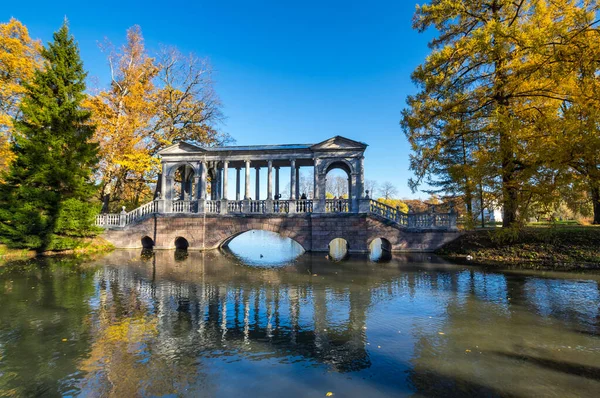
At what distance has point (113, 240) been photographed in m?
20.8

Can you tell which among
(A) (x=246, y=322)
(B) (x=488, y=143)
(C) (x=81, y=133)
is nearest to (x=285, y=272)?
(A) (x=246, y=322)

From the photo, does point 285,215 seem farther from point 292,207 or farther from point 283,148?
point 283,148

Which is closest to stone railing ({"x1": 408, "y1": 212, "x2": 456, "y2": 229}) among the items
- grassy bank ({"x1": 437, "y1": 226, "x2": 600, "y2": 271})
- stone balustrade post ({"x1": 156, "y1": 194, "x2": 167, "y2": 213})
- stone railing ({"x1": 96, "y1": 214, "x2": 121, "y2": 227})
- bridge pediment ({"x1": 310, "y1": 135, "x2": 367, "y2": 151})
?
grassy bank ({"x1": 437, "y1": 226, "x2": 600, "y2": 271})

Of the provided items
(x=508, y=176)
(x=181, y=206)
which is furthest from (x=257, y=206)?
(x=508, y=176)

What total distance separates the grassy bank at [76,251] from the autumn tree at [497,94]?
19.9 meters

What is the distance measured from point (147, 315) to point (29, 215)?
49.1ft

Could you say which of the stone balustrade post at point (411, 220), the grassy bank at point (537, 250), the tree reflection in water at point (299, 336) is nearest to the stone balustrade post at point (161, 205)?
the tree reflection in water at point (299, 336)

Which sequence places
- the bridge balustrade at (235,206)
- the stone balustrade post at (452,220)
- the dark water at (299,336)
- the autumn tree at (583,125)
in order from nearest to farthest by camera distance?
the dark water at (299,336) → the autumn tree at (583,125) → the stone balustrade post at (452,220) → the bridge balustrade at (235,206)

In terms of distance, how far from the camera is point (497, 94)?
15.0 metres

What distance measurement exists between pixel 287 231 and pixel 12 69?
21900mm

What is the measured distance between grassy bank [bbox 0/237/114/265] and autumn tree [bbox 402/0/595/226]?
19.9 m

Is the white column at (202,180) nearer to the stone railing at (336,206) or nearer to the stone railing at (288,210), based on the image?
the stone railing at (288,210)

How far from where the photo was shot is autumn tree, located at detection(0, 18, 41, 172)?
818 inches

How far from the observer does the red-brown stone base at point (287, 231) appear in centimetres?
1866
